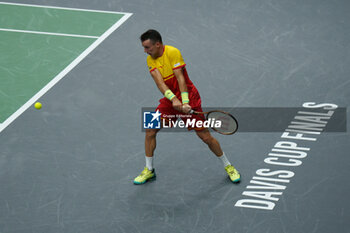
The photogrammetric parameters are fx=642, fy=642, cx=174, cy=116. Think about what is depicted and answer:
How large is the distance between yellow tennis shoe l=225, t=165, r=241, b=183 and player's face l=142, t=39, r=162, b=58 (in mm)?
1658

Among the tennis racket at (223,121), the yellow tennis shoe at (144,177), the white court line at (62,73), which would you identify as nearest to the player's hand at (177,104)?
the tennis racket at (223,121)

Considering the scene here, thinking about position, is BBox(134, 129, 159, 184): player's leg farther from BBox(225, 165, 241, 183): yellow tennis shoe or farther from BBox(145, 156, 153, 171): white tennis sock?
BBox(225, 165, 241, 183): yellow tennis shoe

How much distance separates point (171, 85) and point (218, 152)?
101 centimetres

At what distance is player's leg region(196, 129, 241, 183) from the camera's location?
762cm

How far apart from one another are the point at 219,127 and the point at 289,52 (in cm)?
374

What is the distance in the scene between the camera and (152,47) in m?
7.24

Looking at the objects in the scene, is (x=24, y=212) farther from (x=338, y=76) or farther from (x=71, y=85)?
(x=338, y=76)

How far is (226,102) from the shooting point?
9.65 m

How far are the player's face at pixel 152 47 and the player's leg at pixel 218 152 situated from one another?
107 cm

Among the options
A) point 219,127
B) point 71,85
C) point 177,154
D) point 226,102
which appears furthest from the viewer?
point 71,85

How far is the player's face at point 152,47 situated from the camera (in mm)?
7206

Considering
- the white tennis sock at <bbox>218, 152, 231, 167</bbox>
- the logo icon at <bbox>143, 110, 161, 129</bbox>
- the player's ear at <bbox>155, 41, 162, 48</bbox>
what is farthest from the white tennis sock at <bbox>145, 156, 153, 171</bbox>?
the player's ear at <bbox>155, 41, 162, 48</bbox>

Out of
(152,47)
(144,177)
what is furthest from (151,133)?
(152,47)

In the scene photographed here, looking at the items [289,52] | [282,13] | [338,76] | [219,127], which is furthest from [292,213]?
Result: [282,13]
